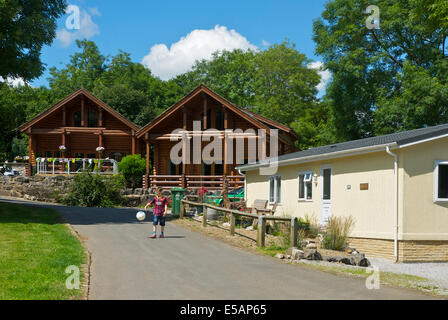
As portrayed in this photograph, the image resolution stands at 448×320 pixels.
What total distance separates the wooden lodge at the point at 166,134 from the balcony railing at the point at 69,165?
1408mm

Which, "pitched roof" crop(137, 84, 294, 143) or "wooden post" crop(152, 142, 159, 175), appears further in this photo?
"wooden post" crop(152, 142, 159, 175)

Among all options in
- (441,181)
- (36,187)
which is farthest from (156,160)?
(441,181)

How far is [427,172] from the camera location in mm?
14664

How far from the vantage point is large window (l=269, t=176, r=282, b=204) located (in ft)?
74.7

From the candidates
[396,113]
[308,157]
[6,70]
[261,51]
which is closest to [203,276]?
[308,157]

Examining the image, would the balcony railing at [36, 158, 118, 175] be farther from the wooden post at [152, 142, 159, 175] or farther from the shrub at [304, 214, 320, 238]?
the shrub at [304, 214, 320, 238]

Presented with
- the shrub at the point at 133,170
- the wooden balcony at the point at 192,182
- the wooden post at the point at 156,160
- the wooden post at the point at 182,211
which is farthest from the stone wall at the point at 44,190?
the wooden post at the point at 182,211

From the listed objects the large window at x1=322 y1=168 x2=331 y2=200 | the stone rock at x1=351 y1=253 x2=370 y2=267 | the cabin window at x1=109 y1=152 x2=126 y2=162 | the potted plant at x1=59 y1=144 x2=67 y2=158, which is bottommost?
the stone rock at x1=351 y1=253 x2=370 y2=267

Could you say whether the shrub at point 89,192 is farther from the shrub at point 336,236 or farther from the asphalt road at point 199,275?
the shrub at point 336,236

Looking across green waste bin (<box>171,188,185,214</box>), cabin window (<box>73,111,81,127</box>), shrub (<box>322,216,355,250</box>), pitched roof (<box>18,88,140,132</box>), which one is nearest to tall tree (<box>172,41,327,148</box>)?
pitched roof (<box>18,88,140,132</box>)

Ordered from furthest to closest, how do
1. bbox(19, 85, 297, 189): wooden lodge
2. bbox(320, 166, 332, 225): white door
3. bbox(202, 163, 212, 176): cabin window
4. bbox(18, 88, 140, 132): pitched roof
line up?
bbox(18, 88, 140, 132): pitched roof < bbox(202, 163, 212, 176): cabin window < bbox(19, 85, 297, 189): wooden lodge < bbox(320, 166, 332, 225): white door

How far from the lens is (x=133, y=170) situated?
33219 mm

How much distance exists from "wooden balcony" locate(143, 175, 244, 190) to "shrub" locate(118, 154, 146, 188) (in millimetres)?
886

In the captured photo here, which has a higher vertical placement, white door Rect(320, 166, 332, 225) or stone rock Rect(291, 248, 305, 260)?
white door Rect(320, 166, 332, 225)
